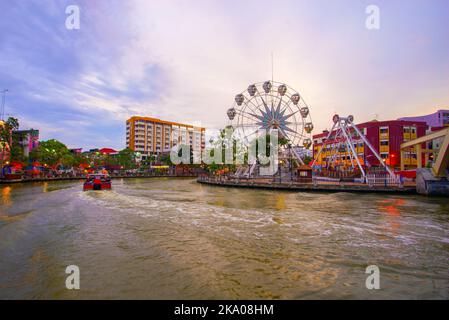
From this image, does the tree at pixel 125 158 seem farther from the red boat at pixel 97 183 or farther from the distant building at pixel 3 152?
the red boat at pixel 97 183

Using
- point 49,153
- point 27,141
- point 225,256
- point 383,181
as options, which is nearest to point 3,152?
point 49,153

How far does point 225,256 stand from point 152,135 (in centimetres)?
14477

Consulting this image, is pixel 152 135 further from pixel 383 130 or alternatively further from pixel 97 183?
pixel 383 130

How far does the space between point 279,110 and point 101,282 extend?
49.6 meters

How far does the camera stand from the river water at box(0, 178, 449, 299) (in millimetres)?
6543

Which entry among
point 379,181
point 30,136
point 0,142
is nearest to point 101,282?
point 379,181

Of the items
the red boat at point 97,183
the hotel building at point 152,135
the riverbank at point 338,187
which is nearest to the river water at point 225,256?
the riverbank at point 338,187

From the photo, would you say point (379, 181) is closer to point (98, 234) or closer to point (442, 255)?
point (442, 255)

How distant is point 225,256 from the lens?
29.8 feet

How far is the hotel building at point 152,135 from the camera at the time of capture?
14038 cm

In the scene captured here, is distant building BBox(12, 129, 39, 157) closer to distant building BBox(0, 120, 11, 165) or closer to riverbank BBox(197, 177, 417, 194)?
distant building BBox(0, 120, 11, 165)

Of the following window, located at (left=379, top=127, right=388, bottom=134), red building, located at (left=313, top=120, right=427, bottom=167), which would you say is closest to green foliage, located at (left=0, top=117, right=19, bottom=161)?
red building, located at (left=313, top=120, right=427, bottom=167)
